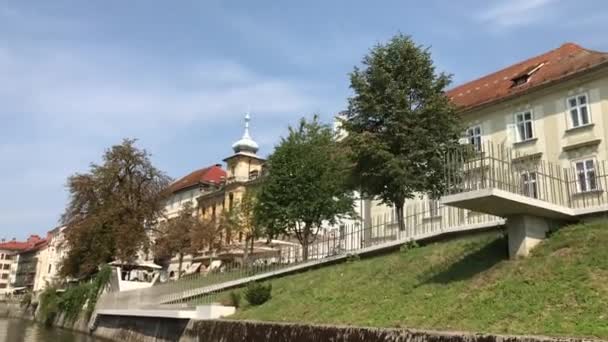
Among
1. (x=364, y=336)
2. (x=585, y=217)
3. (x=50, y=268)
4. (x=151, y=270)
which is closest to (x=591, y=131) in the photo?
(x=585, y=217)

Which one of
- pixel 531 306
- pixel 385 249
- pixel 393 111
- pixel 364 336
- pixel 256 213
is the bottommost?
pixel 364 336

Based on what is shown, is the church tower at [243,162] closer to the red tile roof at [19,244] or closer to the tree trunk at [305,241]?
the tree trunk at [305,241]

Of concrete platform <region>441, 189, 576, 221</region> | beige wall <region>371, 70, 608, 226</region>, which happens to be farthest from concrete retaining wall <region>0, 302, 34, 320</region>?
concrete platform <region>441, 189, 576, 221</region>

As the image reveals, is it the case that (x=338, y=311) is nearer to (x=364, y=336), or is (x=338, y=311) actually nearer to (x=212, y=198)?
(x=364, y=336)

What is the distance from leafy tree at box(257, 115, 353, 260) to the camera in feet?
102

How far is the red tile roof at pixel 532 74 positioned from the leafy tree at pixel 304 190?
27.7 feet

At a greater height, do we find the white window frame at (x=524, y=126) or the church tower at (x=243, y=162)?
the church tower at (x=243, y=162)

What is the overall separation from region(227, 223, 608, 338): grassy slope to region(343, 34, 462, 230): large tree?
24.6ft

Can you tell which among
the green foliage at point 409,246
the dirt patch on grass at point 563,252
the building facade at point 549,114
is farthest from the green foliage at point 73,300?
the dirt patch on grass at point 563,252

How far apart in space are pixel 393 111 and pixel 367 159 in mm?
2560

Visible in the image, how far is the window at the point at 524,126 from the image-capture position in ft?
111

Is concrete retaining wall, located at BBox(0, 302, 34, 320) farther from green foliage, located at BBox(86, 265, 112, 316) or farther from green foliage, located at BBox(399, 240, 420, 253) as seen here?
green foliage, located at BBox(399, 240, 420, 253)

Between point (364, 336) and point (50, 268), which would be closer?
point (364, 336)

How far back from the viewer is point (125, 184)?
4656cm
